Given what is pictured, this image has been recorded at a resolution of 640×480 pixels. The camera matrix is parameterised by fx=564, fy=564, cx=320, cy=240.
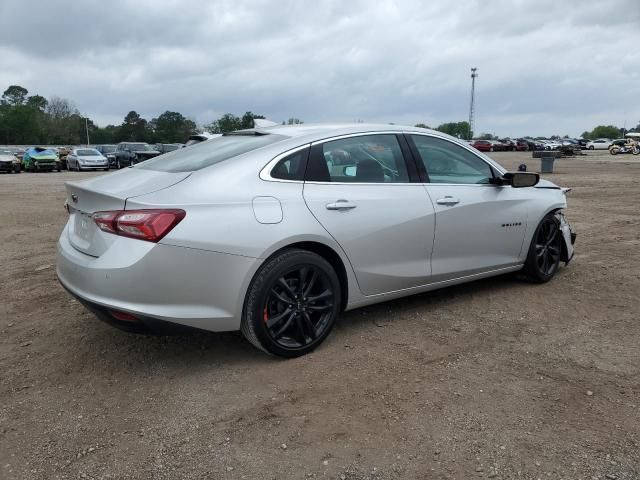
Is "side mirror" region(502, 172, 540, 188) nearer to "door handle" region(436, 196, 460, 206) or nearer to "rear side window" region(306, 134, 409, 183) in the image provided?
"door handle" region(436, 196, 460, 206)

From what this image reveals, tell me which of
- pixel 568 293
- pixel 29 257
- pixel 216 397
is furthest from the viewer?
pixel 29 257

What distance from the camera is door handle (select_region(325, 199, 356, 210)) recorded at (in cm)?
375

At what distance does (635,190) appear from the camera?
49.6ft

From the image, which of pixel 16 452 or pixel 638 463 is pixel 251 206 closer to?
pixel 16 452

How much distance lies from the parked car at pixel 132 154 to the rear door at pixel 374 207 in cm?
3170

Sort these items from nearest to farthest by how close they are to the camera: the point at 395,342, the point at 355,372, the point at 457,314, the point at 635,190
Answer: the point at 355,372 → the point at 395,342 → the point at 457,314 → the point at 635,190

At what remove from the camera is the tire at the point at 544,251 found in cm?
520

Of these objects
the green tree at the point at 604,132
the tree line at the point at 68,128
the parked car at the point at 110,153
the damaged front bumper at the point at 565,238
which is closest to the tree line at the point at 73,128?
the tree line at the point at 68,128

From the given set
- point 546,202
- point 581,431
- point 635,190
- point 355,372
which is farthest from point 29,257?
point 635,190

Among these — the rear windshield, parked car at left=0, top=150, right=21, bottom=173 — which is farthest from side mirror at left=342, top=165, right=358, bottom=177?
parked car at left=0, top=150, right=21, bottom=173

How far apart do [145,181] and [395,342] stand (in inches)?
78.7

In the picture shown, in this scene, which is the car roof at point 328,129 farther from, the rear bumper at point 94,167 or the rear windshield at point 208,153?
the rear bumper at point 94,167

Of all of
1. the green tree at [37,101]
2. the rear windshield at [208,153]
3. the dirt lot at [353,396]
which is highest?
the green tree at [37,101]

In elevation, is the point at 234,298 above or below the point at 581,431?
above
